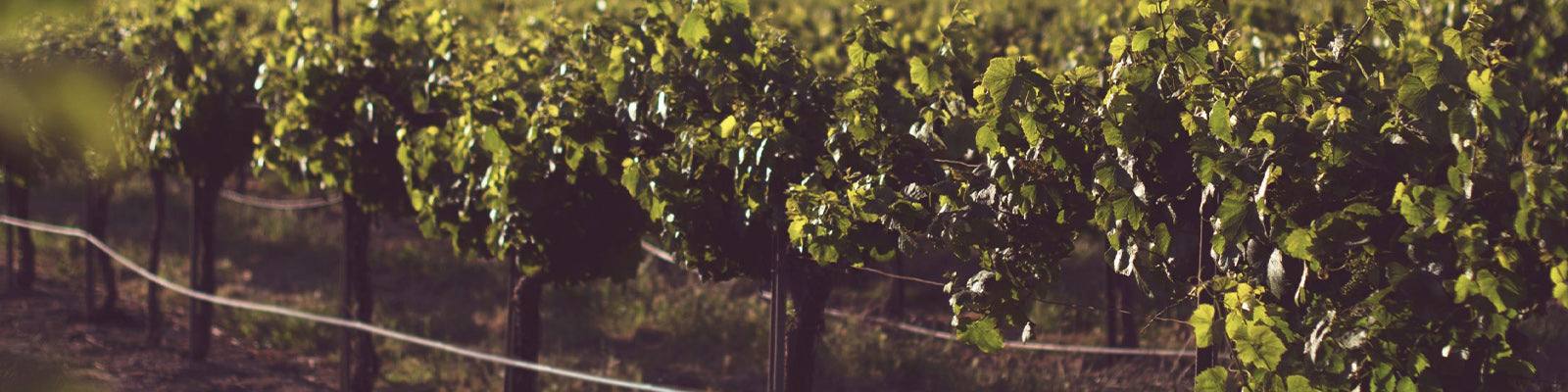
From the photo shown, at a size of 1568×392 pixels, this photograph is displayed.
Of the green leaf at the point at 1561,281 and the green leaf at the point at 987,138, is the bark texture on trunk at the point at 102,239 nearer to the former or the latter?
the green leaf at the point at 987,138

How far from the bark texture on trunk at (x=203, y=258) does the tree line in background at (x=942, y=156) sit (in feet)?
1.64

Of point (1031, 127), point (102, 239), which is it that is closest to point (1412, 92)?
point (1031, 127)

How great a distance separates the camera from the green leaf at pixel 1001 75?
368 centimetres

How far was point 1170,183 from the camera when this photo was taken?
3729mm

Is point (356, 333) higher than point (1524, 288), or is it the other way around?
point (1524, 288)

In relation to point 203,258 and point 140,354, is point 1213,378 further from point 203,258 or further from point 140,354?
point 140,354

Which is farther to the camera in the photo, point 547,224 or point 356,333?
point 356,333

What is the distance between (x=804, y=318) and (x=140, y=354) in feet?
20.1

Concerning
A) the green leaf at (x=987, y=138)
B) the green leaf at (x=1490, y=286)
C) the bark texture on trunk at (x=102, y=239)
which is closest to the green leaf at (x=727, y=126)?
the green leaf at (x=987, y=138)

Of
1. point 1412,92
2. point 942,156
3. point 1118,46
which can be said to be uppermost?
point 1118,46

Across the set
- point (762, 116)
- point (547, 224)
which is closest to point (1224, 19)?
point (762, 116)

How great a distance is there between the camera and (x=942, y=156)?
471 cm

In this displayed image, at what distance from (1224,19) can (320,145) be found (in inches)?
204

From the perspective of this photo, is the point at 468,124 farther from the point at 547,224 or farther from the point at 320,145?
the point at 320,145
